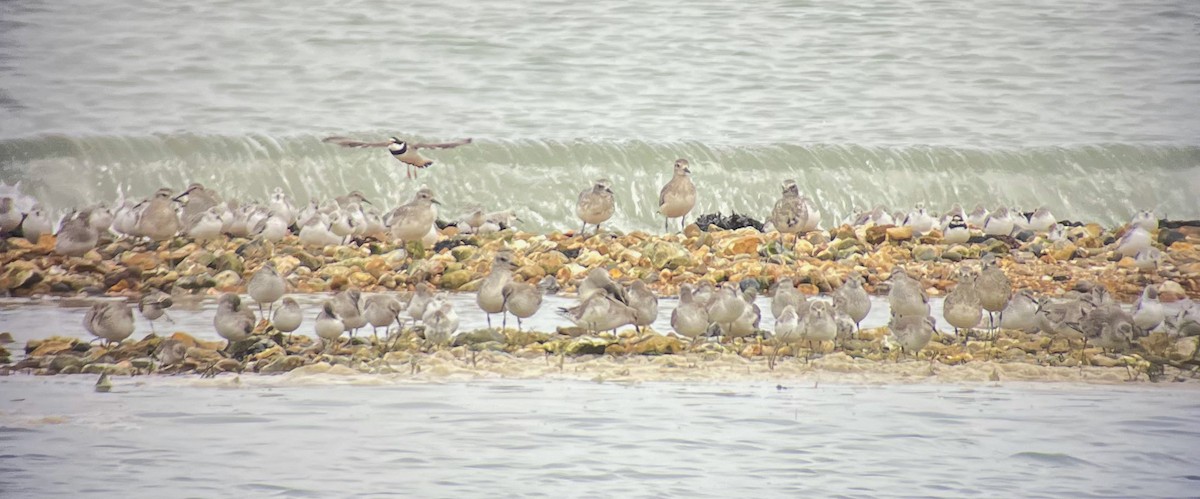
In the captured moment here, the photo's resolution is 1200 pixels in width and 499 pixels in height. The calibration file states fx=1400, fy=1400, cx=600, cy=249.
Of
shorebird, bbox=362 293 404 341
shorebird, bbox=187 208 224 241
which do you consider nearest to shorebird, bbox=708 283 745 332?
shorebird, bbox=362 293 404 341

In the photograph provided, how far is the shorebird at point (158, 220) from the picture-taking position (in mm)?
10172

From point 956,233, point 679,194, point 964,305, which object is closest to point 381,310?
point 964,305

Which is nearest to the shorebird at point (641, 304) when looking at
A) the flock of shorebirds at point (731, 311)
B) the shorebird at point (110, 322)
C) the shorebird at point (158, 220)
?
the flock of shorebirds at point (731, 311)

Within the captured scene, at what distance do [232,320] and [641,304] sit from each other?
77.6 inches

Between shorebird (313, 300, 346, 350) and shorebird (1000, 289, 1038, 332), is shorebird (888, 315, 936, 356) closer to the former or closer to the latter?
shorebird (1000, 289, 1038, 332)

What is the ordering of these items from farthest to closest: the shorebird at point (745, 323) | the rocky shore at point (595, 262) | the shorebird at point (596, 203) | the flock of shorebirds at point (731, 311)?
the shorebird at point (596, 203), the rocky shore at point (595, 262), the shorebird at point (745, 323), the flock of shorebirds at point (731, 311)

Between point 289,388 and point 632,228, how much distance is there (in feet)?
27.7

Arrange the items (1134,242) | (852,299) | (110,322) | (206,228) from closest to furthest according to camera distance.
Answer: (110,322) → (852,299) → (1134,242) → (206,228)

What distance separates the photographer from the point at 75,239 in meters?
9.54

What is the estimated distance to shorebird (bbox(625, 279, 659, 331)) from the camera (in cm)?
695

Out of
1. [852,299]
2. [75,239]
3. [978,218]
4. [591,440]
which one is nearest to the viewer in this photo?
[591,440]

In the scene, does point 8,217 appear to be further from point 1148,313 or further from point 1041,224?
point 1041,224

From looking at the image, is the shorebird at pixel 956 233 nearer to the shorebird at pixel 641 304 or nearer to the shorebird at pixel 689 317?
the shorebird at pixel 641 304

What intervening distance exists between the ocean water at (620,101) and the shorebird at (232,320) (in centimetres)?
767
